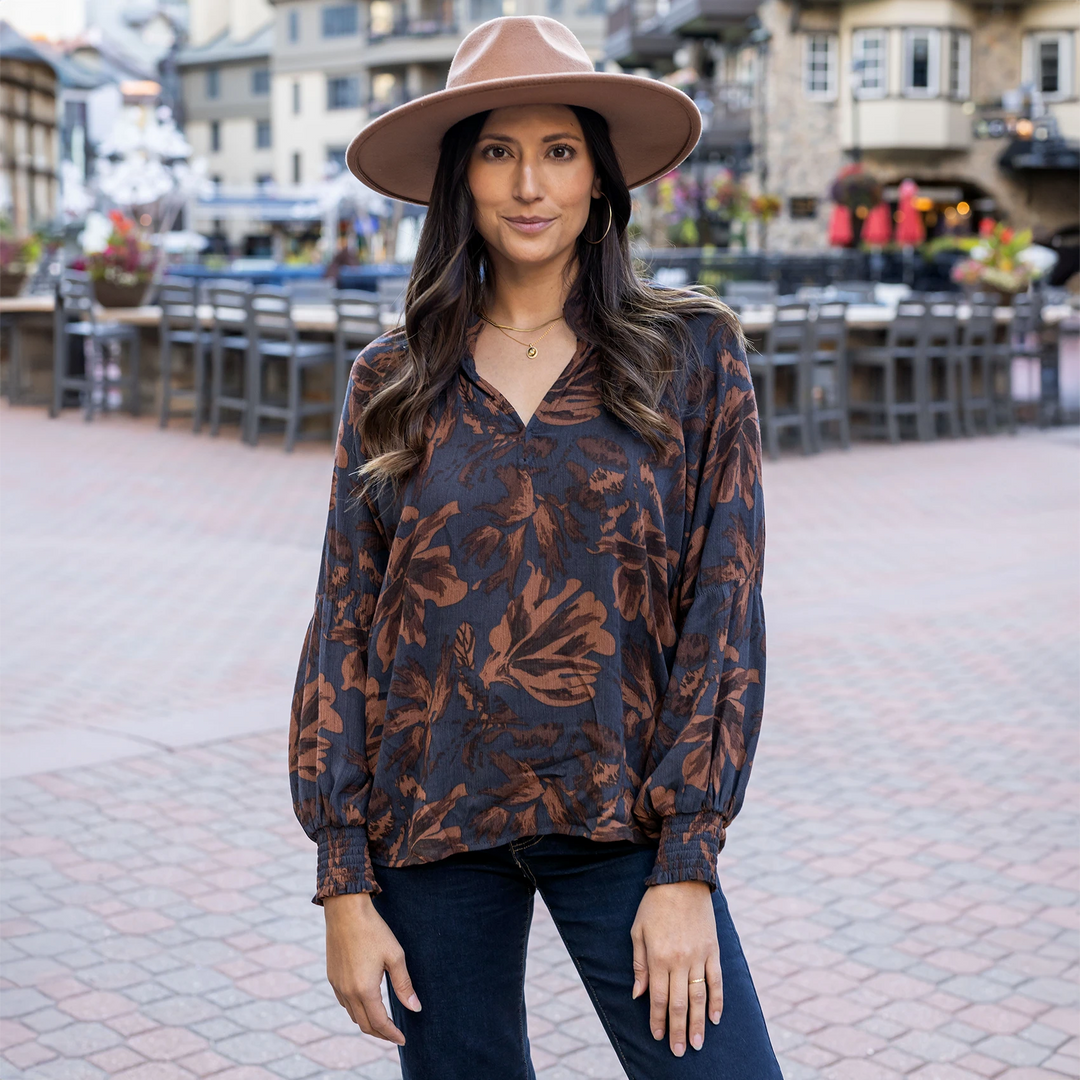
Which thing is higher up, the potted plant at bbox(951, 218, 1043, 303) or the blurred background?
the potted plant at bbox(951, 218, 1043, 303)

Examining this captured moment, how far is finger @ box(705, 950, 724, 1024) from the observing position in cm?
171

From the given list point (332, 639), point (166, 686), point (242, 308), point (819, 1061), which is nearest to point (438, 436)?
point (332, 639)

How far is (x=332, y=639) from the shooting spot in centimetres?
193

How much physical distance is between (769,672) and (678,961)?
5034mm

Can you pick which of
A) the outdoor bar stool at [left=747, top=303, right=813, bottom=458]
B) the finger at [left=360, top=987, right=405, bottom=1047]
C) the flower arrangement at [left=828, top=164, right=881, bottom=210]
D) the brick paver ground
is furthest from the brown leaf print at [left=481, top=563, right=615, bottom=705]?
the flower arrangement at [left=828, top=164, right=881, bottom=210]

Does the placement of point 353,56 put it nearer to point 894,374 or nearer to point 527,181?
point 894,374

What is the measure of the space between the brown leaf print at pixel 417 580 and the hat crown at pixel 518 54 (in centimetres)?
52

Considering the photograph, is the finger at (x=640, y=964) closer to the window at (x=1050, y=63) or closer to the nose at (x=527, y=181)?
the nose at (x=527, y=181)

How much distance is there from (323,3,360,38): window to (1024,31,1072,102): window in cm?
3491

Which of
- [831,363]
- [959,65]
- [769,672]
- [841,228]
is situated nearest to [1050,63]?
[959,65]

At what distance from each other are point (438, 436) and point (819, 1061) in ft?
6.49

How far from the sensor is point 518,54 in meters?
1.87

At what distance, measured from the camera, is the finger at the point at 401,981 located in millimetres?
1829

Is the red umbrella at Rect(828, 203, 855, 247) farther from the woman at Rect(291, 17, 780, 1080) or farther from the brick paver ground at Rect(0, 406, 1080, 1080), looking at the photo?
the woman at Rect(291, 17, 780, 1080)
